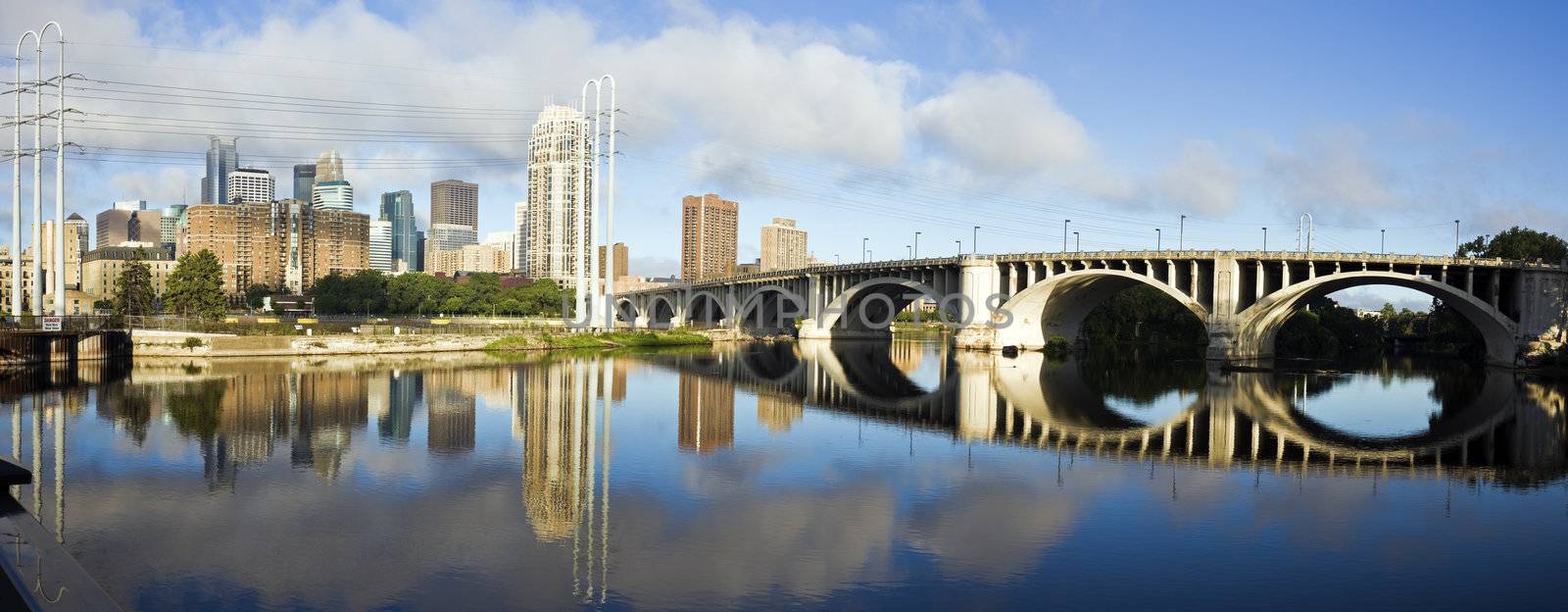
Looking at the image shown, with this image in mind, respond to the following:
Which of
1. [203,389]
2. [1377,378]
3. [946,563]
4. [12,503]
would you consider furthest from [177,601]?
[1377,378]

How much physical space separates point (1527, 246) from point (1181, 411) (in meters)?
48.8

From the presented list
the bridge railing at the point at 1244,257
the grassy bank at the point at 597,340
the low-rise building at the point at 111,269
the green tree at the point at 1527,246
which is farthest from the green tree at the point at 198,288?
the low-rise building at the point at 111,269

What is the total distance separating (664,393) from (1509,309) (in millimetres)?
52695

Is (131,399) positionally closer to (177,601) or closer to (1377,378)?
(177,601)

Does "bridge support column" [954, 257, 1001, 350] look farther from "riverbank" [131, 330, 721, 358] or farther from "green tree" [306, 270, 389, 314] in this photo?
"green tree" [306, 270, 389, 314]

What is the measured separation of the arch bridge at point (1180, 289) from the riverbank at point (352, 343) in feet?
89.8

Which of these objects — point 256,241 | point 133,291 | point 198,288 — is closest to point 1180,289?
point 198,288

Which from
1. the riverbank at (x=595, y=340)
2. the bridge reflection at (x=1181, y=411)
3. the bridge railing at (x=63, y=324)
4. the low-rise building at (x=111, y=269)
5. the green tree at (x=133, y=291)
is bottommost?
the bridge reflection at (x=1181, y=411)

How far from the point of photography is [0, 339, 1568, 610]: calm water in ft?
45.6

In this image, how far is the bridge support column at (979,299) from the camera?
79.8 meters

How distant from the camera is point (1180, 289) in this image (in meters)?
70.0

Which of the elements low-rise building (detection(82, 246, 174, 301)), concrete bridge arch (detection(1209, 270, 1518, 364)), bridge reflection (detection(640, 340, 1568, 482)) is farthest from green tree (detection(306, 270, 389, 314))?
concrete bridge arch (detection(1209, 270, 1518, 364))

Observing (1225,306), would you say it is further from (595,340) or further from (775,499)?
(775,499)

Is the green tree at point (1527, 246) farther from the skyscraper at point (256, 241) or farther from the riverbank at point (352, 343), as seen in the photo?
the skyscraper at point (256, 241)
